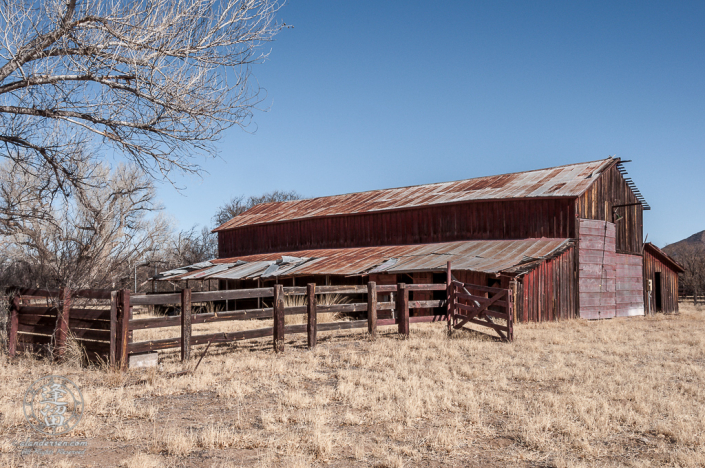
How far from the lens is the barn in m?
22.5

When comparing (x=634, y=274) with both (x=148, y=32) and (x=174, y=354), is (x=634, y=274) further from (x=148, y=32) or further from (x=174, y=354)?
(x=148, y=32)

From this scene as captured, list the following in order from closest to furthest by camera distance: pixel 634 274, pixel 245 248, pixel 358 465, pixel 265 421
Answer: pixel 358 465
pixel 265 421
pixel 634 274
pixel 245 248

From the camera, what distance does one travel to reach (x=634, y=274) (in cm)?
2717

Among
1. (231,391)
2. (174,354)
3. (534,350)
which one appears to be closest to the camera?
(231,391)

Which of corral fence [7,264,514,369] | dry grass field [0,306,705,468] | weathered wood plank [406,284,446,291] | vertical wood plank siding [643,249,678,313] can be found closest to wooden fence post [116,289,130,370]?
corral fence [7,264,514,369]

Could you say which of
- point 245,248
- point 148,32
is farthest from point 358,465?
point 245,248

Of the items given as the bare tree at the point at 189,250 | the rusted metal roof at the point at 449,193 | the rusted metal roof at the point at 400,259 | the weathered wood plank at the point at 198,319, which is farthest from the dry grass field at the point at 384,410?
the bare tree at the point at 189,250

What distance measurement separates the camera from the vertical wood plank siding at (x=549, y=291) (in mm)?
21000

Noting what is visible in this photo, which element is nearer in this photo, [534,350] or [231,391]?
[231,391]

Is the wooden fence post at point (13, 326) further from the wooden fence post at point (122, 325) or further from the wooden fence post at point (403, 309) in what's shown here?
the wooden fence post at point (403, 309)

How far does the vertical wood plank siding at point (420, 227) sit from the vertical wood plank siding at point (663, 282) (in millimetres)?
7492

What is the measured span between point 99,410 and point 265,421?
6.81ft

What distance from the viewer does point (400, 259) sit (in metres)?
25.4

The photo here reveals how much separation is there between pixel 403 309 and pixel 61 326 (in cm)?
774
